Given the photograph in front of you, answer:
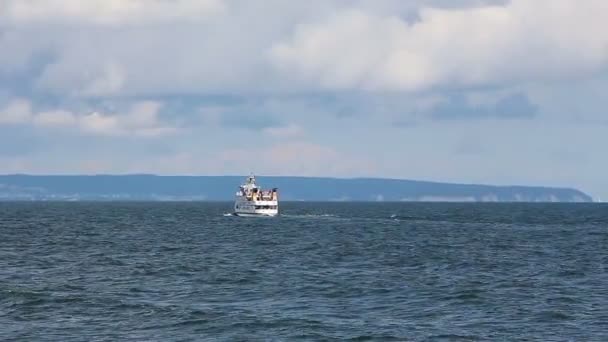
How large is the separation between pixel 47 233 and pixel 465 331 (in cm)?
9217

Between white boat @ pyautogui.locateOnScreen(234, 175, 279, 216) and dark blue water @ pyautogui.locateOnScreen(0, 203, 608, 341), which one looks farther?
white boat @ pyautogui.locateOnScreen(234, 175, 279, 216)

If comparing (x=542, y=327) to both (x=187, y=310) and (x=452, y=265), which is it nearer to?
(x=187, y=310)

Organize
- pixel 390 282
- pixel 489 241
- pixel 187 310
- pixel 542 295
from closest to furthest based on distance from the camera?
pixel 187 310, pixel 542 295, pixel 390 282, pixel 489 241

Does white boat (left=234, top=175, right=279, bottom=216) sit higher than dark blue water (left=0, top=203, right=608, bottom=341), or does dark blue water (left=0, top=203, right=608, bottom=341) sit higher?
white boat (left=234, top=175, right=279, bottom=216)

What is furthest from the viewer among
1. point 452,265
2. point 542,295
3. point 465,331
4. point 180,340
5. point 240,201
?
point 240,201

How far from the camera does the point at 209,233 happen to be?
128375 millimetres

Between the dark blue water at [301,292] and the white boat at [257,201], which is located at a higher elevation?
the white boat at [257,201]

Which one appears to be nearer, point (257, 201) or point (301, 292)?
point (301, 292)

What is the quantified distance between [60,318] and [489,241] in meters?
72.2

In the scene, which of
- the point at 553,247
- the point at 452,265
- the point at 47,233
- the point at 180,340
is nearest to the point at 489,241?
the point at 553,247

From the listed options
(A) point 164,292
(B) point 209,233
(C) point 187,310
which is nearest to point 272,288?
(A) point 164,292

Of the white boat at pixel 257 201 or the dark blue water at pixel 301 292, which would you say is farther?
the white boat at pixel 257 201

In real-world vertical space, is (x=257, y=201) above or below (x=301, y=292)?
above

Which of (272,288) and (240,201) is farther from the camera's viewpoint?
(240,201)
